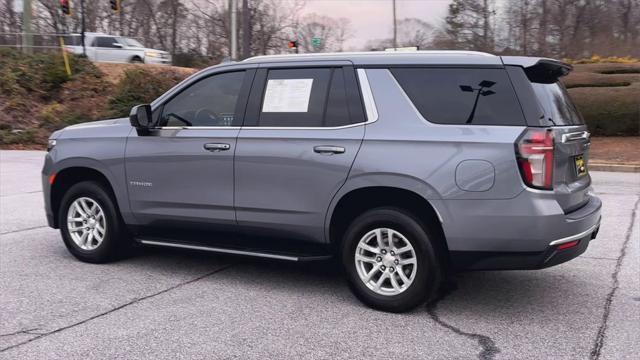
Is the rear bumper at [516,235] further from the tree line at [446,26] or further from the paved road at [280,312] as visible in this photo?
the tree line at [446,26]

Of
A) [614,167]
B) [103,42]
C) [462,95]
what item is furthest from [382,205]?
[103,42]

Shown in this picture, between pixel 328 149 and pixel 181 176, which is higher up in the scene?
pixel 328 149

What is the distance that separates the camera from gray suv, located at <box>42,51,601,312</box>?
14.3 feet

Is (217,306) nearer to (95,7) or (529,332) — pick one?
(529,332)

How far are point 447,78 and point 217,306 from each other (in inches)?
97.0

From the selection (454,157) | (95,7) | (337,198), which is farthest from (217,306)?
(95,7)

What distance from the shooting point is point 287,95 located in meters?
5.24

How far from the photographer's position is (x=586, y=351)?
4.04 m

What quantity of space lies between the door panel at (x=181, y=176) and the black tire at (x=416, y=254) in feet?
3.68

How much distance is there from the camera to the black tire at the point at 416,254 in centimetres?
458

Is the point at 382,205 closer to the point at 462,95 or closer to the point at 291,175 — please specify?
the point at 291,175

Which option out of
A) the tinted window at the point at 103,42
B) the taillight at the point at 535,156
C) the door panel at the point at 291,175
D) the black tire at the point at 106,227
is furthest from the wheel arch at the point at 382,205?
the tinted window at the point at 103,42

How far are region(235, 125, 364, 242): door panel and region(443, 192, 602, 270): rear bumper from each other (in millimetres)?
969

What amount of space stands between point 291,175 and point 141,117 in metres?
1.60
